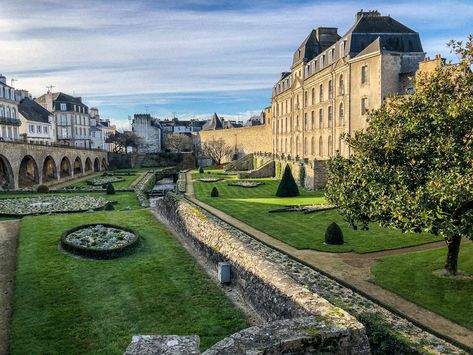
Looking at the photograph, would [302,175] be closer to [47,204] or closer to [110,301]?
[47,204]

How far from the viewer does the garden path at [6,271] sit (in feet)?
33.6

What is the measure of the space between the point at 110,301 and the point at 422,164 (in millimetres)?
9964

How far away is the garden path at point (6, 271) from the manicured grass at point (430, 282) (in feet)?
35.1

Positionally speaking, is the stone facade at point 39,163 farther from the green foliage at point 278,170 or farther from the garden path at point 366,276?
the garden path at point 366,276

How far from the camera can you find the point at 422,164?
1188 centimetres

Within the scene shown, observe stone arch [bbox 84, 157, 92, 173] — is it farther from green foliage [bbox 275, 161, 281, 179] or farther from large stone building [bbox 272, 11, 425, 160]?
large stone building [bbox 272, 11, 425, 160]

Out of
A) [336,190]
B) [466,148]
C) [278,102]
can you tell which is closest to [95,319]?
[336,190]

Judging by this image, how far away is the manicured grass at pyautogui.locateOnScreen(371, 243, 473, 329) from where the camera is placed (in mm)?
10758

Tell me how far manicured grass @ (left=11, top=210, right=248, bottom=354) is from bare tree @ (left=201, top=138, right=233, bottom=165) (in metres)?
69.4

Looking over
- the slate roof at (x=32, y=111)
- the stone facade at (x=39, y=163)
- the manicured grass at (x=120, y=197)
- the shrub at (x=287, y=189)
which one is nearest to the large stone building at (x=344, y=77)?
the shrub at (x=287, y=189)

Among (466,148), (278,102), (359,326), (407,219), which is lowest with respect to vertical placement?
(359,326)

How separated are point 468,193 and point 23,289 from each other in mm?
12951

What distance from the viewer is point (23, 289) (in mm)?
12656

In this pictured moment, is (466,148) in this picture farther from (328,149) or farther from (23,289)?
(328,149)
